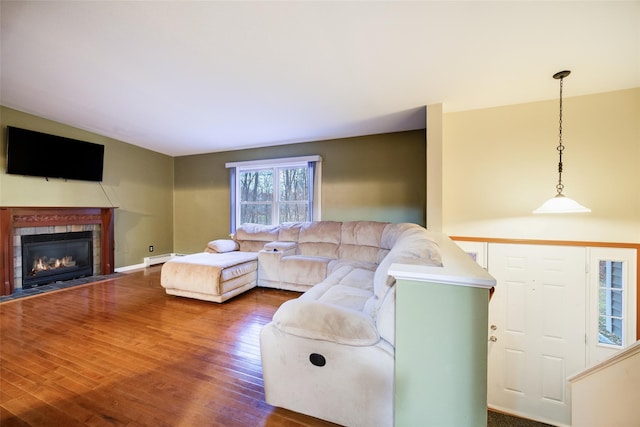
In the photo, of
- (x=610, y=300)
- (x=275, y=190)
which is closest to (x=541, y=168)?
(x=610, y=300)

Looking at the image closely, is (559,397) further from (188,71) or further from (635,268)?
(188,71)

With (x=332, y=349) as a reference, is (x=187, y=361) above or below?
below

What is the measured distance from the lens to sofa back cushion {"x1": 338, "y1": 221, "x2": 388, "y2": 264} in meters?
3.47

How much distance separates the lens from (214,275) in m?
2.81

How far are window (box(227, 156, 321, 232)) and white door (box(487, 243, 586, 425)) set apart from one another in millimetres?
2891

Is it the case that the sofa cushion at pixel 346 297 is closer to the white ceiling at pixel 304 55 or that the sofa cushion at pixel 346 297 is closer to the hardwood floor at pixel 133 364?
the hardwood floor at pixel 133 364

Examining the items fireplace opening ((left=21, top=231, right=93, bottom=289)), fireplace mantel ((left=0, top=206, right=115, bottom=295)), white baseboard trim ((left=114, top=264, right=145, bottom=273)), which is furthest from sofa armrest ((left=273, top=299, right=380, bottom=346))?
white baseboard trim ((left=114, top=264, right=145, bottom=273))

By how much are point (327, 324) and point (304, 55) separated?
201cm

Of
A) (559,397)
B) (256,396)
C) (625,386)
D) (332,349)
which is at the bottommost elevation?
(559,397)

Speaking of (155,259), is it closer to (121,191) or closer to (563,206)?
(121,191)

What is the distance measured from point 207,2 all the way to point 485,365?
2.42 metres

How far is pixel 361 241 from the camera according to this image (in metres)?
3.56

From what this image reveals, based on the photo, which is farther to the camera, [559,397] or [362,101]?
[362,101]

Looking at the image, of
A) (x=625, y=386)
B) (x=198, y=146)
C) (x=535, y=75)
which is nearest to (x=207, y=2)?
(x=535, y=75)
